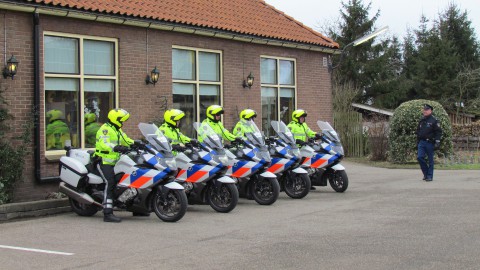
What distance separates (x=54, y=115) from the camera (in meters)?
12.1

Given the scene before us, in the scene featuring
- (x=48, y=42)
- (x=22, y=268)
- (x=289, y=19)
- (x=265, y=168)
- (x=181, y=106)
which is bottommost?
(x=22, y=268)

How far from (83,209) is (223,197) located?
2351 millimetres

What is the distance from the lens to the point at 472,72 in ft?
134

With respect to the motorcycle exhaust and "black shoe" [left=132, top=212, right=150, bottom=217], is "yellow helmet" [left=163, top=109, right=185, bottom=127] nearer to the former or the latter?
"black shoe" [left=132, top=212, right=150, bottom=217]

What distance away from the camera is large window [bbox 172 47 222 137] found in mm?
14727

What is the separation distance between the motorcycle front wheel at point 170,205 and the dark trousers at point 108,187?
690 millimetres

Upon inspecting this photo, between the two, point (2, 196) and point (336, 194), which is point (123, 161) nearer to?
point (2, 196)

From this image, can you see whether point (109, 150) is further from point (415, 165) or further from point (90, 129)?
point (415, 165)

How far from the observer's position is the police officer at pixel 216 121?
11.7 metres

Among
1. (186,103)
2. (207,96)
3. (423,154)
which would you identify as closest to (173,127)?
(186,103)

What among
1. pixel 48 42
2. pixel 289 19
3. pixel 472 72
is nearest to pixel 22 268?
pixel 48 42

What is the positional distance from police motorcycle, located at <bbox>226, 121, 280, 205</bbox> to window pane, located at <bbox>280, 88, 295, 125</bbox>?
6.25 metres

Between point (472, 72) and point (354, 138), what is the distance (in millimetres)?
20101

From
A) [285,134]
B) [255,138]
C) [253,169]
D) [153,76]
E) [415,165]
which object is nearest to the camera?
[253,169]
